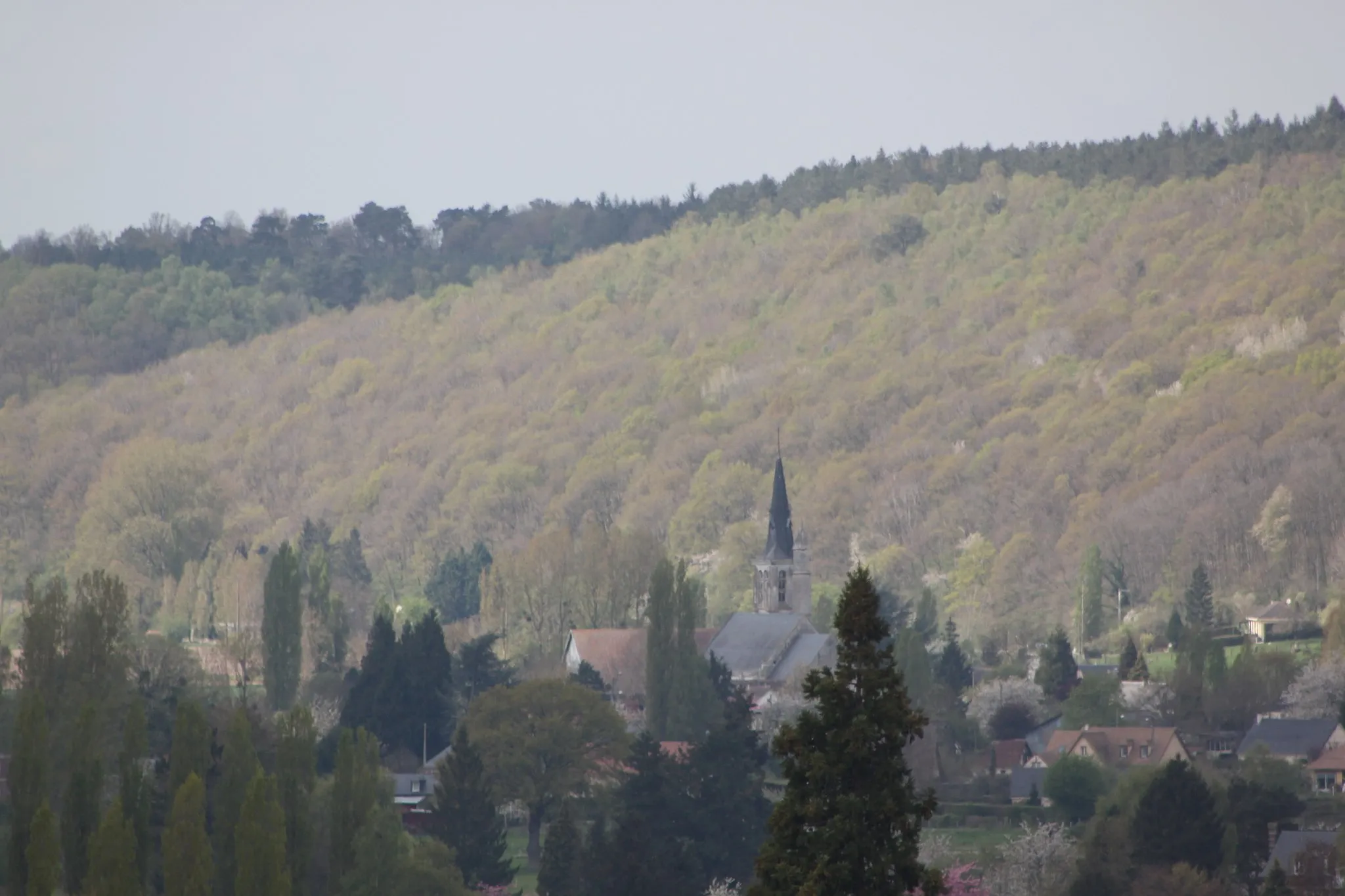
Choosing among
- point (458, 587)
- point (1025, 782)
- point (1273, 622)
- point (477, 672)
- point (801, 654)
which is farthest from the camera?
point (458, 587)

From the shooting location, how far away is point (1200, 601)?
101m

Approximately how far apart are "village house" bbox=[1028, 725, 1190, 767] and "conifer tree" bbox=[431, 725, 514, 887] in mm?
18735

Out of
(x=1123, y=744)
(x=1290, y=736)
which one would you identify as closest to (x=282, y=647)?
(x=1123, y=744)

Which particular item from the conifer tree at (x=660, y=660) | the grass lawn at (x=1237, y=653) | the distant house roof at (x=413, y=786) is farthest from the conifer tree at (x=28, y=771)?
the grass lawn at (x=1237, y=653)

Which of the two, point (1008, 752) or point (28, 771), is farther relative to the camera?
point (1008, 752)

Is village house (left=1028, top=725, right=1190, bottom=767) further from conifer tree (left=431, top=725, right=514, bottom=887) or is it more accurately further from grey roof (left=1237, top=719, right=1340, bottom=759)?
conifer tree (left=431, top=725, right=514, bottom=887)

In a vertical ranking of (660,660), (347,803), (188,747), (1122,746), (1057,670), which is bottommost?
(1122,746)

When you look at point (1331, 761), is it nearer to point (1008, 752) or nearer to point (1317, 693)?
point (1317, 693)

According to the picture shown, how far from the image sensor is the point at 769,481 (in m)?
163

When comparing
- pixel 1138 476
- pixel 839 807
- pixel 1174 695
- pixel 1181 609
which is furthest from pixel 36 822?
pixel 1138 476

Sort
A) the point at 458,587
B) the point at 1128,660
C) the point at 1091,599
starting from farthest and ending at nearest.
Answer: the point at 458,587
the point at 1091,599
the point at 1128,660

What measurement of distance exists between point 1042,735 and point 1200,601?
22262 millimetres

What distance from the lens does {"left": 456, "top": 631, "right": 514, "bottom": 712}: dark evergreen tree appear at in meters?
85.3

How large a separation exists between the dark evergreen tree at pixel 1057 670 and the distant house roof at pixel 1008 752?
24.7ft
